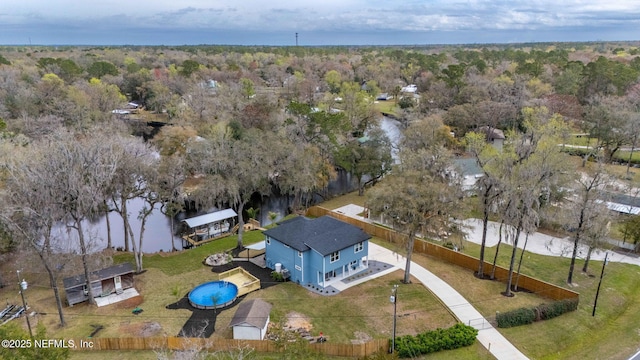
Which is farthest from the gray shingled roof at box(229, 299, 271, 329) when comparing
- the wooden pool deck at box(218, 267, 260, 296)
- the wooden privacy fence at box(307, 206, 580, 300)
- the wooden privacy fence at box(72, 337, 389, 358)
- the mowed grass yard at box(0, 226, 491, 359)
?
the wooden privacy fence at box(307, 206, 580, 300)

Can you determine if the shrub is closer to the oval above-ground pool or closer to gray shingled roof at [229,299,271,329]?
gray shingled roof at [229,299,271,329]

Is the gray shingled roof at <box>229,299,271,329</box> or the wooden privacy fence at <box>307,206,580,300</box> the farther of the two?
the wooden privacy fence at <box>307,206,580,300</box>

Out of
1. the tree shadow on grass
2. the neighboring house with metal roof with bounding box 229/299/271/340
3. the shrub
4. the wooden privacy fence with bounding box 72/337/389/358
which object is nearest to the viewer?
the wooden privacy fence with bounding box 72/337/389/358

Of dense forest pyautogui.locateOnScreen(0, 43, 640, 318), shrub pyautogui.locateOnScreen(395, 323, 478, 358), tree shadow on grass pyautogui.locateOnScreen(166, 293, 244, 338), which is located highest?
dense forest pyautogui.locateOnScreen(0, 43, 640, 318)

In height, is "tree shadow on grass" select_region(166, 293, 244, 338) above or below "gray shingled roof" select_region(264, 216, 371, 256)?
below

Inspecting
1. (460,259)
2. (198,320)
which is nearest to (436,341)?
(460,259)

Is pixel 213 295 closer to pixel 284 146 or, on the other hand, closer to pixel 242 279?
pixel 242 279

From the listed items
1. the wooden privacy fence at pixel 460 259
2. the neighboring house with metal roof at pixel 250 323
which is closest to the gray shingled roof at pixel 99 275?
the neighboring house with metal roof at pixel 250 323
